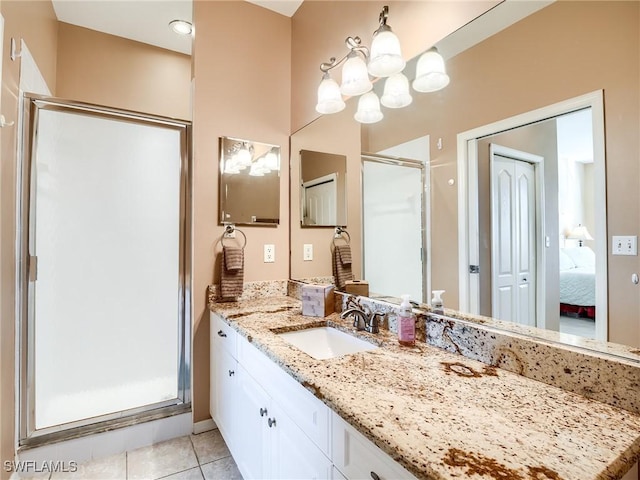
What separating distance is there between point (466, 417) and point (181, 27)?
2837 mm

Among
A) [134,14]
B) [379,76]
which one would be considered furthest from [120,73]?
[379,76]

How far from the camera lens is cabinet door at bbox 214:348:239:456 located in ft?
5.07

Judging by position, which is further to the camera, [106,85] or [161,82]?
[161,82]

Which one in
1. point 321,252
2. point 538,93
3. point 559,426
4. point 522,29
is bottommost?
point 559,426

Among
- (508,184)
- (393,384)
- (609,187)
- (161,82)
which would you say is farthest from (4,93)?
(609,187)

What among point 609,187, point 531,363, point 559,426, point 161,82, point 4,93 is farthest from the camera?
point 161,82

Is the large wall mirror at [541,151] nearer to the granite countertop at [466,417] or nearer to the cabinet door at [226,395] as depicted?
the granite countertop at [466,417]

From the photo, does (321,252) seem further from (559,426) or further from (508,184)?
(559,426)

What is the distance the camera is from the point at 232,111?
2.04 meters

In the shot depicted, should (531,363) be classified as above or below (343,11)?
below

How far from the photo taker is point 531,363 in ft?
2.88

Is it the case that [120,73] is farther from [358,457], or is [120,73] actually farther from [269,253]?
[358,457]

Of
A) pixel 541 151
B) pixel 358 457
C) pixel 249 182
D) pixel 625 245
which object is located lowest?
pixel 358 457

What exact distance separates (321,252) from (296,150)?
0.74 m
